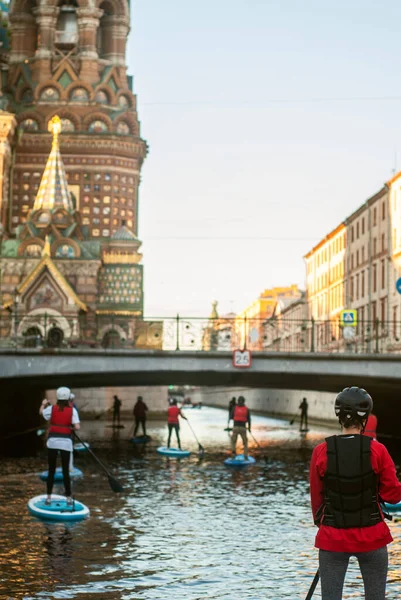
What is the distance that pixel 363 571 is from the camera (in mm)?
7570

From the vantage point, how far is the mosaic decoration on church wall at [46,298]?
85.3 metres

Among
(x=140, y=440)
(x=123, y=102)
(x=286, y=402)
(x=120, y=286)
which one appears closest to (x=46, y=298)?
(x=120, y=286)

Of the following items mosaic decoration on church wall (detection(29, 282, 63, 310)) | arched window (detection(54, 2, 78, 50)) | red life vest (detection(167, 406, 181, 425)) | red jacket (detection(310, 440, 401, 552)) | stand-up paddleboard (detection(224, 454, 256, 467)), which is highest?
arched window (detection(54, 2, 78, 50))

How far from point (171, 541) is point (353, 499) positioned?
939 cm

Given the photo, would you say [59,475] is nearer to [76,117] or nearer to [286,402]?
[286,402]

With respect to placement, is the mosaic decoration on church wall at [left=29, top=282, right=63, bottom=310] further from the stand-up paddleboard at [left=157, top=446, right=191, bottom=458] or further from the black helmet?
the black helmet

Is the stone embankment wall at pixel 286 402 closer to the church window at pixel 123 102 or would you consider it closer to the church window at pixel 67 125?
the church window at pixel 67 125

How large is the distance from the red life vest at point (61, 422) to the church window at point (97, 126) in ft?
324

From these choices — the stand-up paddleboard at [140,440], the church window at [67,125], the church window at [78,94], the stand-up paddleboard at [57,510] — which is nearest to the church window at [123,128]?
the church window at [78,94]

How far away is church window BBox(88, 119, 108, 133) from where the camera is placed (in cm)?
11500

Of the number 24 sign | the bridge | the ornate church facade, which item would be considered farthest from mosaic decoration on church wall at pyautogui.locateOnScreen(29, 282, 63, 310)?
the number 24 sign

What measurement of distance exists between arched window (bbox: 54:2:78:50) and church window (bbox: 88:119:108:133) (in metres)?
10.2

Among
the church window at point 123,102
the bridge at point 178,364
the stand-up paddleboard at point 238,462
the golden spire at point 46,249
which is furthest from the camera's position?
the church window at point 123,102

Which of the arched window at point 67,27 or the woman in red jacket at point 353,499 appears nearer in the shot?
the woman in red jacket at point 353,499
